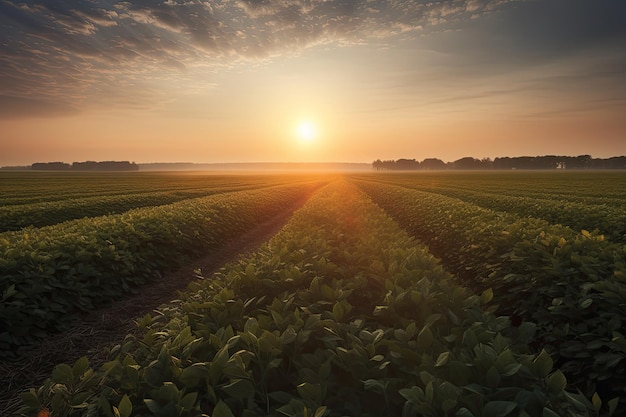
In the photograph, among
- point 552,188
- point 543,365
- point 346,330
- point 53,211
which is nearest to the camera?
point 543,365

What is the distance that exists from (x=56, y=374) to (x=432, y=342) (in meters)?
2.30

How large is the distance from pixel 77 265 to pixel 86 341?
2.12 m

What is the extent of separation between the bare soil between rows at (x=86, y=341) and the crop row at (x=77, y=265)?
0.31 m

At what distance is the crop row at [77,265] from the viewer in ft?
21.6

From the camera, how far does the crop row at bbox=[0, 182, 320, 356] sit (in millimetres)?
6582

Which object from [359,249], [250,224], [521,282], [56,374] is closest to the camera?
[56,374]

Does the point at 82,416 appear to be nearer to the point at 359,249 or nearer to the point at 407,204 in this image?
the point at 359,249

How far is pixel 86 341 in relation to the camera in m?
6.77

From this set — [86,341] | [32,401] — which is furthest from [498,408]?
[86,341]

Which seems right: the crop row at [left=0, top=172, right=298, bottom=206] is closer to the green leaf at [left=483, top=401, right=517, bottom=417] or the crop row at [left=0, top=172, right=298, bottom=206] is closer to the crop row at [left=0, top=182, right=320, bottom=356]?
the crop row at [left=0, top=182, right=320, bottom=356]

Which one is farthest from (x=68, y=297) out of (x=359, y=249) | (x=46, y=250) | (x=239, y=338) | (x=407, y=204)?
(x=407, y=204)

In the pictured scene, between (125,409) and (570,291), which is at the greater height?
(125,409)

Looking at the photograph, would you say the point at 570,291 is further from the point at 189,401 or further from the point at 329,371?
the point at 189,401

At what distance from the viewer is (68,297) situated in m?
7.61
